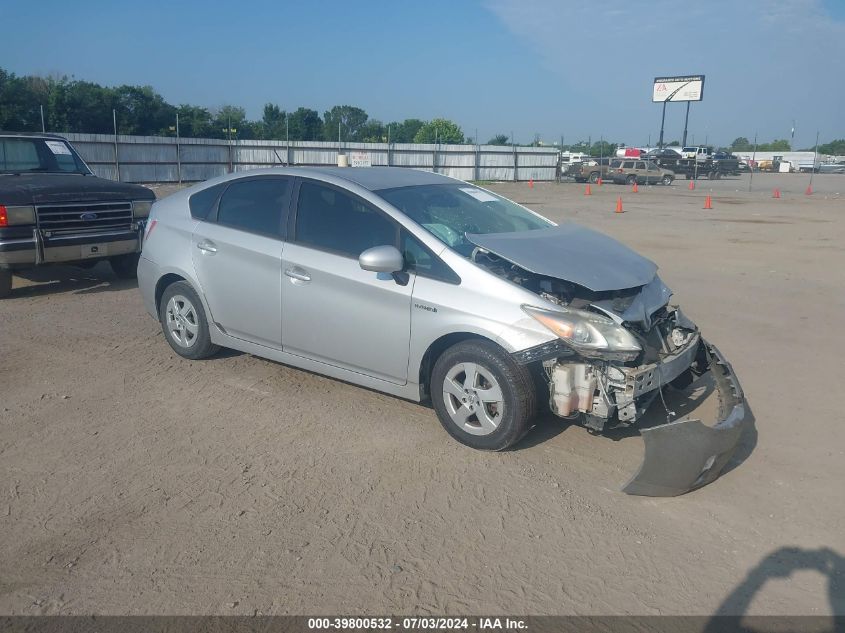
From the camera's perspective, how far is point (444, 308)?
4754 mm

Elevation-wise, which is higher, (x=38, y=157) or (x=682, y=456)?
(x=38, y=157)

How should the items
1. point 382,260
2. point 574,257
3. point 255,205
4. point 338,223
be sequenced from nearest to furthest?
point 382,260 < point 574,257 < point 338,223 < point 255,205

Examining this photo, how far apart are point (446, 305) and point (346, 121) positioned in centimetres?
6758

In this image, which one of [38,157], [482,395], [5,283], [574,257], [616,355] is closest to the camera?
[616,355]

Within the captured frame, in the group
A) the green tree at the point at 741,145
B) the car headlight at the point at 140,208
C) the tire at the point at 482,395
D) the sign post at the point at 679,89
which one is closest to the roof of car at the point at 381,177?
the tire at the point at 482,395

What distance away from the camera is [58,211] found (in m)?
8.79

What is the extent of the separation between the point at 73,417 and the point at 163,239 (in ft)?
5.98

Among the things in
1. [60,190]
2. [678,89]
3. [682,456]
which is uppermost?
[678,89]

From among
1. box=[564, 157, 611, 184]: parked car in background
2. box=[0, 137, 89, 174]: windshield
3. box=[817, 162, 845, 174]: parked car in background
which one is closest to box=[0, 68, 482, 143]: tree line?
box=[564, 157, 611, 184]: parked car in background

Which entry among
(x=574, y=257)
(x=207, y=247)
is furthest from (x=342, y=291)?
(x=574, y=257)

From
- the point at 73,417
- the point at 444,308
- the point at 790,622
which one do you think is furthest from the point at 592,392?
the point at 73,417

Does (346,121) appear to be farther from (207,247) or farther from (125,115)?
(207,247)

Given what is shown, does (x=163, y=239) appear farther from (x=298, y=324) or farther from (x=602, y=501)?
(x=602, y=501)

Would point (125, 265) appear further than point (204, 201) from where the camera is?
Yes
